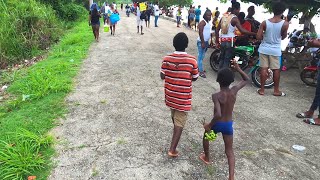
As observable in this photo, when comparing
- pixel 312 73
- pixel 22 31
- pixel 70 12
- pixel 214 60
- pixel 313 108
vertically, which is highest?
pixel 70 12

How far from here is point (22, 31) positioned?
37.2 feet

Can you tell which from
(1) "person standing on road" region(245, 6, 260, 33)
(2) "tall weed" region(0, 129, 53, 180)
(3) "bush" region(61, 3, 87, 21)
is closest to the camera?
(2) "tall weed" region(0, 129, 53, 180)

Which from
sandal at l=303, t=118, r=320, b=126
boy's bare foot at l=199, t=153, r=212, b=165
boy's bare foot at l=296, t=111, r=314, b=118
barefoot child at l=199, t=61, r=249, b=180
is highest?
barefoot child at l=199, t=61, r=249, b=180

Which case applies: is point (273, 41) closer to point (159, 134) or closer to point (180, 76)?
point (159, 134)

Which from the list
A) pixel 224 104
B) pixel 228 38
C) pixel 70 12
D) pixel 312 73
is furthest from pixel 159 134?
pixel 70 12

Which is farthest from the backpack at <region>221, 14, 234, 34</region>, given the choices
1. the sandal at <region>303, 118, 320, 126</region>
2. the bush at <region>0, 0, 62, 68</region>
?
the bush at <region>0, 0, 62, 68</region>

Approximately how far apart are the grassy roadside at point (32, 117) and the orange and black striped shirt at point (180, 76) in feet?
5.85

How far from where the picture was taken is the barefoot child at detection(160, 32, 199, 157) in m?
3.42

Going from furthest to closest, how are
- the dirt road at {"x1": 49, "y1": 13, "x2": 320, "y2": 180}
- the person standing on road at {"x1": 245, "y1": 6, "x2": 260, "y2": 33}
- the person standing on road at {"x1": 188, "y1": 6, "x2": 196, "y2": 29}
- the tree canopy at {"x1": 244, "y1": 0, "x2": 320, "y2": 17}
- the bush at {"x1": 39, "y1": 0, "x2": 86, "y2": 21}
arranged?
1. the person standing on road at {"x1": 188, "y1": 6, "x2": 196, "y2": 29}
2. the bush at {"x1": 39, "y1": 0, "x2": 86, "y2": 21}
3. the person standing on road at {"x1": 245, "y1": 6, "x2": 260, "y2": 33}
4. the tree canopy at {"x1": 244, "y1": 0, "x2": 320, "y2": 17}
5. the dirt road at {"x1": 49, "y1": 13, "x2": 320, "y2": 180}

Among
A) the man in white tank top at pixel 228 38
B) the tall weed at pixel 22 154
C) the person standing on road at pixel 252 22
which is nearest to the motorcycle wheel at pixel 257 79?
the man in white tank top at pixel 228 38

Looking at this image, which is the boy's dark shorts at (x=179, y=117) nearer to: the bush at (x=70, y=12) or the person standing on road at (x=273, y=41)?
the person standing on road at (x=273, y=41)

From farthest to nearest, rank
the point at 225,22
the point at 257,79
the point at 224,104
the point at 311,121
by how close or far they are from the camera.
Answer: the point at 257,79
the point at 225,22
the point at 311,121
the point at 224,104

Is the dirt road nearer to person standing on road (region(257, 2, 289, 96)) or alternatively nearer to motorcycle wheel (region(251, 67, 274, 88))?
motorcycle wheel (region(251, 67, 274, 88))

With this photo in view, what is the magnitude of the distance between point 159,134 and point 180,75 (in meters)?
1.36
